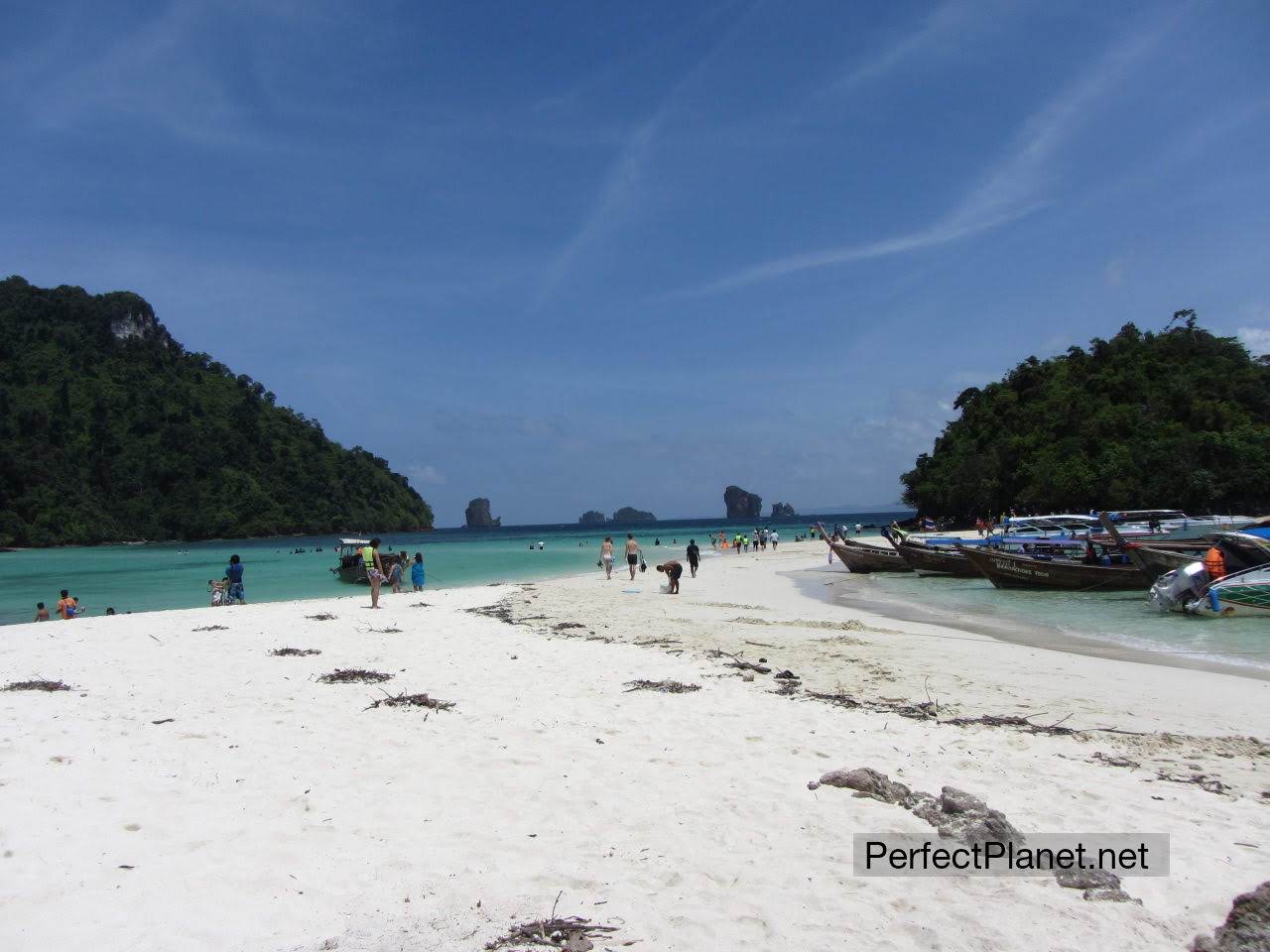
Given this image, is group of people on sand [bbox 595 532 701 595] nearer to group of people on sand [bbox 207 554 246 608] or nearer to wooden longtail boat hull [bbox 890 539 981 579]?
wooden longtail boat hull [bbox 890 539 981 579]

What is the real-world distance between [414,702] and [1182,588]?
16.6 meters

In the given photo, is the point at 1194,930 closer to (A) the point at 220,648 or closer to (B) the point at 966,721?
(B) the point at 966,721

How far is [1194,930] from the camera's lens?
340cm

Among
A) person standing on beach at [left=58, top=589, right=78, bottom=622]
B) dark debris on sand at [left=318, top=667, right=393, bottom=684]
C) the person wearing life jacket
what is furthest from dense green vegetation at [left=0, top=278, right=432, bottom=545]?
the person wearing life jacket

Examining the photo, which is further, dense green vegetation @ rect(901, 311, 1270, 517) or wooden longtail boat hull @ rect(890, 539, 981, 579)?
dense green vegetation @ rect(901, 311, 1270, 517)

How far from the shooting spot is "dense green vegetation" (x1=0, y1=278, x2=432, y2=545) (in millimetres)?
98062

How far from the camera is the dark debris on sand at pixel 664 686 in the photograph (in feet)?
26.5

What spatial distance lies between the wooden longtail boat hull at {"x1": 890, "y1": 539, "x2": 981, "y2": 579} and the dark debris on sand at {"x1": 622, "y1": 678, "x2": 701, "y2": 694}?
2079cm

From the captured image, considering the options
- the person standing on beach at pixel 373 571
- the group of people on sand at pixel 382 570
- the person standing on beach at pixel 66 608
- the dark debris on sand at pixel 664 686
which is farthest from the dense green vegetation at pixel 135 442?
the dark debris on sand at pixel 664 686

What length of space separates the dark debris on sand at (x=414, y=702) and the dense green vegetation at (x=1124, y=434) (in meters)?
54.1

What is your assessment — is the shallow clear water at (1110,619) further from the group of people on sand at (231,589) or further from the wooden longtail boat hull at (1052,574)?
the group of people on sand at (231,589)

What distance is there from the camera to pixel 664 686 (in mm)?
8266

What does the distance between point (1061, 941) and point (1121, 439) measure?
61.4 meters

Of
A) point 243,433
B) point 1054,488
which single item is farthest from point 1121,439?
point 243,433
